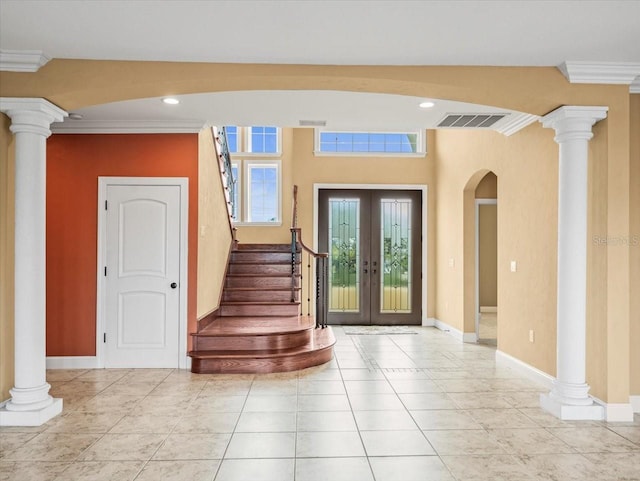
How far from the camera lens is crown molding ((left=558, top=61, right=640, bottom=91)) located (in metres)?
3.75

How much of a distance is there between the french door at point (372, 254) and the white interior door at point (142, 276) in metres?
3.65

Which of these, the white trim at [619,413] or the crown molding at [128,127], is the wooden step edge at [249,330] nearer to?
the crown molding at [128,127]

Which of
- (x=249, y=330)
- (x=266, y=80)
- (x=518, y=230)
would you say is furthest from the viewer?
(x=249, y=330)

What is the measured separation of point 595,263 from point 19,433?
180 inches

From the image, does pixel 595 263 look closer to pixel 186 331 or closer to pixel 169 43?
pixel 169 43

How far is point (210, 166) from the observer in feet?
19.9

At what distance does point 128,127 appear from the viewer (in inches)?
212

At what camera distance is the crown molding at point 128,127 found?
17.5 feet

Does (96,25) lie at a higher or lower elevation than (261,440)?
higher

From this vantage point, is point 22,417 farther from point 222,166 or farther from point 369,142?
point 369,142

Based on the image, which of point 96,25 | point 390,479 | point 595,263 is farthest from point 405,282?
point 96,25

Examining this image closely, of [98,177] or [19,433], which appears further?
[98,177]

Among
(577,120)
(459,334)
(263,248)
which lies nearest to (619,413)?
(577,120)

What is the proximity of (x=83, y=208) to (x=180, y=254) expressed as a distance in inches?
46.8
